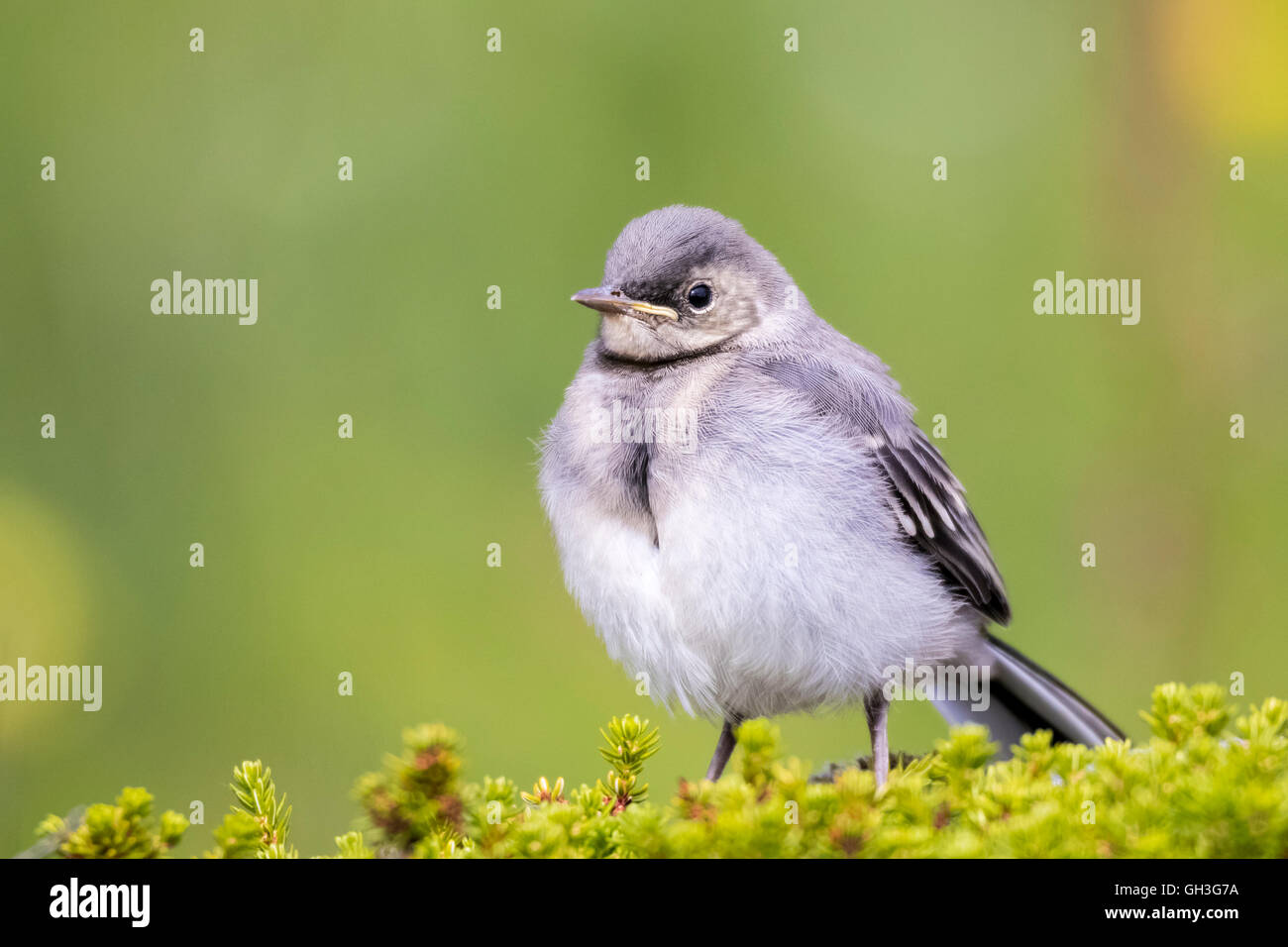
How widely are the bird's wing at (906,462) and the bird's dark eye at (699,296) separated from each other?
12.0 inches

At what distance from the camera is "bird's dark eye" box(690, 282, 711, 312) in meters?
4.63

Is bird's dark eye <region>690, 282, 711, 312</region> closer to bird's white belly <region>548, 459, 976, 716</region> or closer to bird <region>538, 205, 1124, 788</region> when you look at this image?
bird <region>538, 205, 1124, 788</region>

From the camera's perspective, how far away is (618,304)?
447 centimetres

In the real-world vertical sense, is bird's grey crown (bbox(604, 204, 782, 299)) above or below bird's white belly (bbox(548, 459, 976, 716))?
above

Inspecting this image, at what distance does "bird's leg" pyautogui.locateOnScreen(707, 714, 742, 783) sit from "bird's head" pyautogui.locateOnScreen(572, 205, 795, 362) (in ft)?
4.69

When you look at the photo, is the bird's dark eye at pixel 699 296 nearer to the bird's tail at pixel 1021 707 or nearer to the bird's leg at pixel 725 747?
the bird's leg at pixel 725 747

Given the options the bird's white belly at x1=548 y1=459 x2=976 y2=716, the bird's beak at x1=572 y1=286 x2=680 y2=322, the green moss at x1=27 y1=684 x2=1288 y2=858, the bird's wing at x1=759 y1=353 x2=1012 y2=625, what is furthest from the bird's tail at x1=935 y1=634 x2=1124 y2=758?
the bird's beak at x1=572 y1=286 x2=680 y2=322

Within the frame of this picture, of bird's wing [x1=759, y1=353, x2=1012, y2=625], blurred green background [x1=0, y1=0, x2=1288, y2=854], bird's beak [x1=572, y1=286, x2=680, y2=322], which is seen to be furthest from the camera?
blurred green background [x1=0, y1=0, x2=1288, y2=854]

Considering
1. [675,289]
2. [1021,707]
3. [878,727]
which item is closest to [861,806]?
[878,727]

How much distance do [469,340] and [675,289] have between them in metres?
2.88

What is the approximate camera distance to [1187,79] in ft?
23.0

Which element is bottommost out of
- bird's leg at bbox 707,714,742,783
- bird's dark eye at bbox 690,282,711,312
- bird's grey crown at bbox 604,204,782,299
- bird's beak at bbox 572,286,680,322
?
bird's leg at bbox 707,714,742,783
